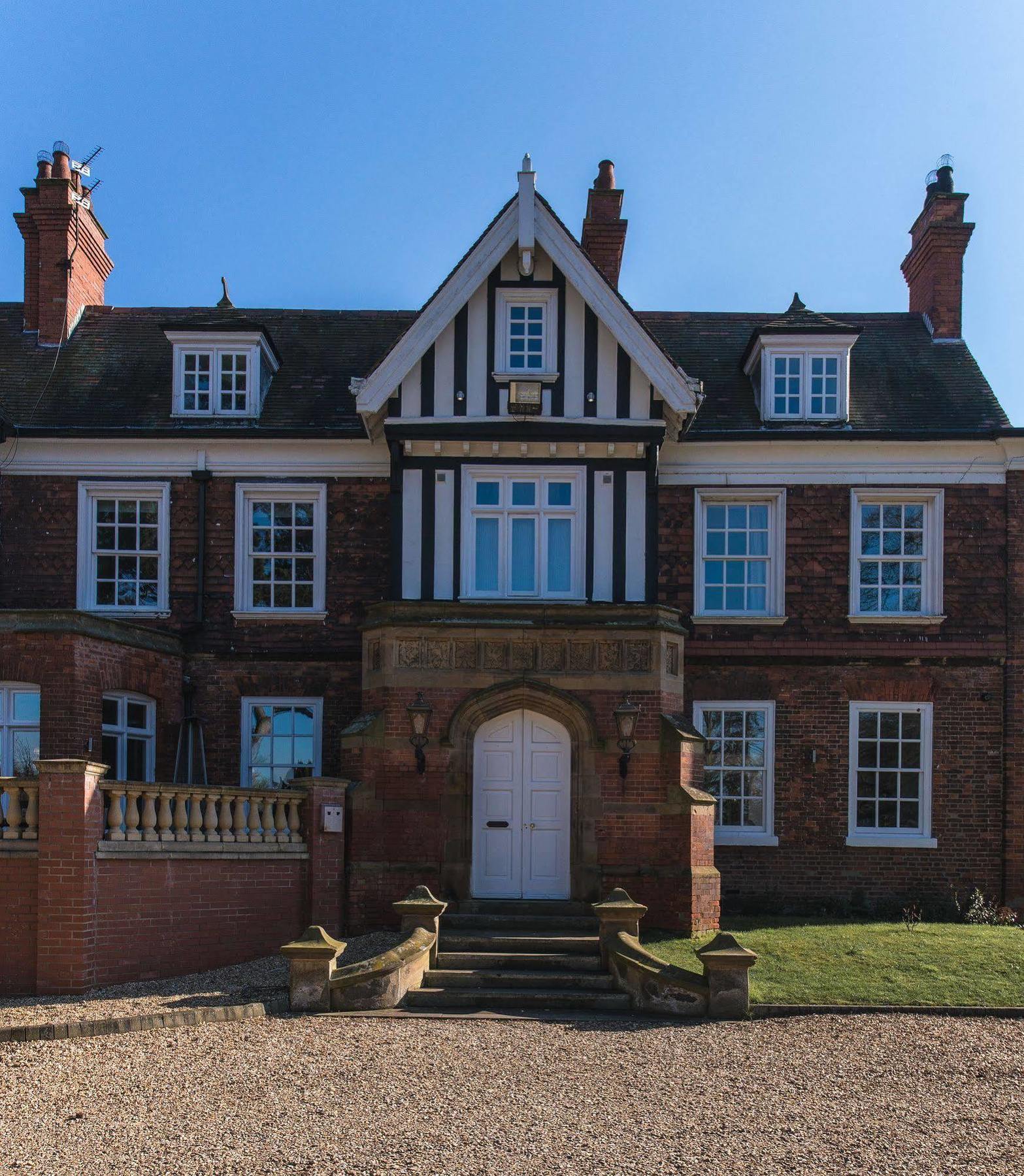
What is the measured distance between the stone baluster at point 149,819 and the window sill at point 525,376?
25.5ft

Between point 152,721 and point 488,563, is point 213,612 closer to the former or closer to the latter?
point 152,721

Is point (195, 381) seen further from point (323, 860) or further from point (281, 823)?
point (323, 860)

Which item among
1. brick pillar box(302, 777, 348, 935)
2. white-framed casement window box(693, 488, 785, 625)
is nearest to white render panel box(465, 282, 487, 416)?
white-framed casement window box(693, 488, 785, 625)

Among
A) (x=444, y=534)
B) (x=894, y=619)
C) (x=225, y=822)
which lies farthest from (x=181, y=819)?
(x=894, y=619)

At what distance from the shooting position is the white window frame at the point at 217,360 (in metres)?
18.7

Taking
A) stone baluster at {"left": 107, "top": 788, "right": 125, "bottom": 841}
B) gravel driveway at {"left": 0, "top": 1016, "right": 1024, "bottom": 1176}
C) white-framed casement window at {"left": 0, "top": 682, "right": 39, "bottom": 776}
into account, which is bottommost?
gravel driveway at {"left": 0, "top": 1016, "right": 1024, "bottom": 1176}

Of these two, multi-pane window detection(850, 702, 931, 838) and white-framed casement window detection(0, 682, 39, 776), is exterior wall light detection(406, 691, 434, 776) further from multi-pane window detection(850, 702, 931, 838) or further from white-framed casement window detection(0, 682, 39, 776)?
multi-pane window detection(850, 702, 931, 838)

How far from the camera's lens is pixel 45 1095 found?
338 inches

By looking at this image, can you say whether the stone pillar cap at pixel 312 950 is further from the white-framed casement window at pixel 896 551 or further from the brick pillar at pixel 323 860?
the white-framed casement window at pixel 896 551

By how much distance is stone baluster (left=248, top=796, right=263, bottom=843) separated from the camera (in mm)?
13711

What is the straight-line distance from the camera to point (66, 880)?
38.9ft

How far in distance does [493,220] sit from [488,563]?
16.7 feet

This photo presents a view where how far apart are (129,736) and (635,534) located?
322 inches

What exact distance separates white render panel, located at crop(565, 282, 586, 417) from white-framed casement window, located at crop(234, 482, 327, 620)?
14.5ft
